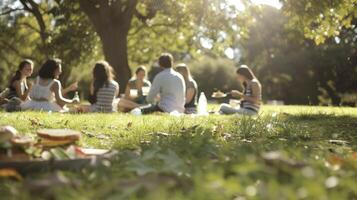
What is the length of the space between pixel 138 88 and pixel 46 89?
12.5 ft

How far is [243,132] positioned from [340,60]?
4723cm

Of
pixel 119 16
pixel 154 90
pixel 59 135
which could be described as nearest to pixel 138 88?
pixel 154 90

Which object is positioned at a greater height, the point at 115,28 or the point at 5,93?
the point at 115,28

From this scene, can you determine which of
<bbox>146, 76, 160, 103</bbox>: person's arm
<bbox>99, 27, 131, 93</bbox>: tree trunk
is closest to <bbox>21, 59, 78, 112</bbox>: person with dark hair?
<bbox>146, 76, 160, 103</bbox>: person's arm

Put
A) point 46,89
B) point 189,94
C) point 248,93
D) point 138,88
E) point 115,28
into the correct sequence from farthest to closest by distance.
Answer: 1. point 115,28
2. point 138,88
3. point 189,94
4. point 248,93
5. point 46,89

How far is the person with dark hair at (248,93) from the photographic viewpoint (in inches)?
503

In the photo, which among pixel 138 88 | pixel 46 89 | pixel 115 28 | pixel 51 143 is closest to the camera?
pixel 51 143

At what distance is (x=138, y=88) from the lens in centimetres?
1569

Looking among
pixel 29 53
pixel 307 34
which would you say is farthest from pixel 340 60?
pixel 307 34

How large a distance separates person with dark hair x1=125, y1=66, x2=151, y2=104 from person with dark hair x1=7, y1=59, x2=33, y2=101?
2587 millimetres

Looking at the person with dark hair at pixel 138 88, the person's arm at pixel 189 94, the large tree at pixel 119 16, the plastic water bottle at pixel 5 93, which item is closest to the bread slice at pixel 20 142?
the plastic water bottle at pixel 5 93

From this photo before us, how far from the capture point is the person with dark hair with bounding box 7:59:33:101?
1302 cm

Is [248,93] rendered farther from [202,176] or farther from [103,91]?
[202,176]

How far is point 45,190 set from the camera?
2.57 meters
